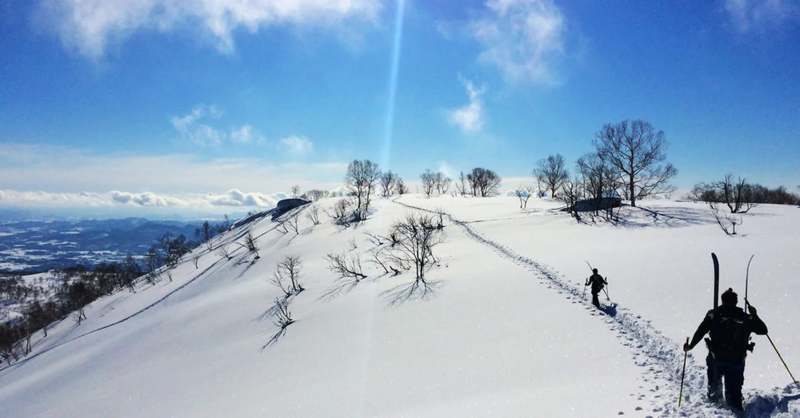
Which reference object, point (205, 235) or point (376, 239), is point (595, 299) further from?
point (205, 235)

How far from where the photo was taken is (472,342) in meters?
11.3

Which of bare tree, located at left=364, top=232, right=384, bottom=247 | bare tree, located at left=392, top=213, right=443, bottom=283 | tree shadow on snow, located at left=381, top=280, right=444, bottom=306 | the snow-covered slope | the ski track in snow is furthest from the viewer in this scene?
bare tree, located at left=364, top=232, right=384, bottom=247

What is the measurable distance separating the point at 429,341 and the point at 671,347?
6658mm

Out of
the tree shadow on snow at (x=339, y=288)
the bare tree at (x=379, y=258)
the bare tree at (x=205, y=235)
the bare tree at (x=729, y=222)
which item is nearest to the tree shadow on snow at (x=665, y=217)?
the bare tree at (x=729, y=222)

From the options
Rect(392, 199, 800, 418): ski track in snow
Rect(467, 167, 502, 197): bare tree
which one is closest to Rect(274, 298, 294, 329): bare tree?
Rect(392, 199, 800, 418): ski track in snow

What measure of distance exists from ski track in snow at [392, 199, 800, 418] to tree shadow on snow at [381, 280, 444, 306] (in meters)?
6.64

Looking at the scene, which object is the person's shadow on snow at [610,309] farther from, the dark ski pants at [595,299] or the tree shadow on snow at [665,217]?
the tree shadow on snow at [665,217]

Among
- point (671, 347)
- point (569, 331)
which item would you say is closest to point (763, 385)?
point (671, 347)

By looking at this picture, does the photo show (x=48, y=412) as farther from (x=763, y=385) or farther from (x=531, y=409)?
(x=763, y=385)

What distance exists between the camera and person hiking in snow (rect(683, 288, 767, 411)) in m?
5.64

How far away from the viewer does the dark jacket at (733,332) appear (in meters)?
5.62

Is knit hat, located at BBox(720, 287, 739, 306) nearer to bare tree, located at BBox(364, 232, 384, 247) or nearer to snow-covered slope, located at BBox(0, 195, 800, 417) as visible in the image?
snow-covered slope, located at BBox(0, 195, 800, 417)

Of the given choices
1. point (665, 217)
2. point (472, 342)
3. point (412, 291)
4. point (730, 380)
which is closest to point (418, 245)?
point (412, 291)

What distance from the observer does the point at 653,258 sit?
56.4 feet
